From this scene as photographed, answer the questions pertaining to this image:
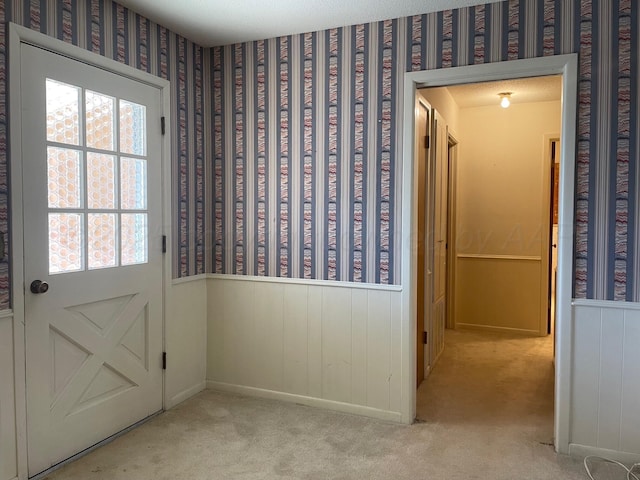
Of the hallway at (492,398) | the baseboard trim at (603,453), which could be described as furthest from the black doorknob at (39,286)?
the baseboard trim at (603,453)

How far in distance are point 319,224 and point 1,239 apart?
171 cm

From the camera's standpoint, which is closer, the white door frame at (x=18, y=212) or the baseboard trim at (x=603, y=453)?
the white door frame at (x=18, y=212)

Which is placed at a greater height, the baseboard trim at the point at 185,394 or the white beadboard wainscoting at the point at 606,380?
the white beadboard wainscoting at the point at 606,380

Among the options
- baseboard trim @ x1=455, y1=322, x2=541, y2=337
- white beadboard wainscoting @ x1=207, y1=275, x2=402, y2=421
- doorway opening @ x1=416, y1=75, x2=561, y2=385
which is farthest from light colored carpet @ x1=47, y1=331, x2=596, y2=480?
doorway opening @ x1=416, y1=75, x2=561, y2=385

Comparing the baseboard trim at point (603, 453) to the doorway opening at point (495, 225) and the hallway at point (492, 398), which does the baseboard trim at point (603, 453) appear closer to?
the hallway at point (492, 398)

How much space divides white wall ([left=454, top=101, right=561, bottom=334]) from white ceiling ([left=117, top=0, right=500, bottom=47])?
108 inches

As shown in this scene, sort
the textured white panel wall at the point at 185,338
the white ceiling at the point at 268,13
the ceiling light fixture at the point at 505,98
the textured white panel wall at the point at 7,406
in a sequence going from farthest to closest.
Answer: the ceiling light fixture at the point at 505,98
the textured white panel wall at the point at 185,338
the white ceiling at the point at 268,13
the textured white panel wall at the point at 7,406

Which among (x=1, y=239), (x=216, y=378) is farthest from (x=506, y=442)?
(x=1, y=239)

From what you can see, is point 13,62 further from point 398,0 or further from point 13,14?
point 398,0

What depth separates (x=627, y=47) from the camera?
2.46 metres

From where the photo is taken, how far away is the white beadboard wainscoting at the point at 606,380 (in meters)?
2.51

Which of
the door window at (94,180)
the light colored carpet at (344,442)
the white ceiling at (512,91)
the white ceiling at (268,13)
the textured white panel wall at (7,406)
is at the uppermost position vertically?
the white ceiling at (512,91)

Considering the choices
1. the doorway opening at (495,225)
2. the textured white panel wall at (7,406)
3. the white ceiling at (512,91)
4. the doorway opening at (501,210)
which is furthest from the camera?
the doorway opening at (501,210)

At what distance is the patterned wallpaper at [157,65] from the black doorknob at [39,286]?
12 cm
